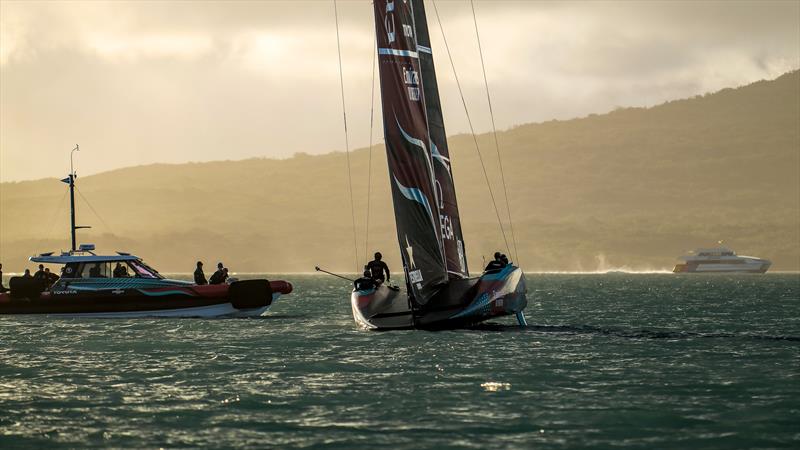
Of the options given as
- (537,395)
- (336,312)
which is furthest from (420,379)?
(336,312)

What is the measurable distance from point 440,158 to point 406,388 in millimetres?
14589

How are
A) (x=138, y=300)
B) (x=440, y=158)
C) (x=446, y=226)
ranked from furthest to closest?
(x=138, y=300) < (x=440, y=158) < (x=446, y=226)

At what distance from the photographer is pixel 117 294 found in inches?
1817

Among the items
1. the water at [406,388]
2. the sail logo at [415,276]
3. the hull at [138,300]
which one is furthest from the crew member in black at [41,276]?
the sail logo at [415,276]

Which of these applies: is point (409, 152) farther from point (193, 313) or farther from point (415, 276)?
point (193, 313)

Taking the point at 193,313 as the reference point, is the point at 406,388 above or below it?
below

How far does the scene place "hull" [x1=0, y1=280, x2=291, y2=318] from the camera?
4609 centimetres

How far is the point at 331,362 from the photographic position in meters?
28.2

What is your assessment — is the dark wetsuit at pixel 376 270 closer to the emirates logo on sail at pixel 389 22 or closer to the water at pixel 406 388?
the water at pixel 406 388

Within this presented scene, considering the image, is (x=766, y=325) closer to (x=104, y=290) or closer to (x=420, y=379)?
(x=420, y=379)

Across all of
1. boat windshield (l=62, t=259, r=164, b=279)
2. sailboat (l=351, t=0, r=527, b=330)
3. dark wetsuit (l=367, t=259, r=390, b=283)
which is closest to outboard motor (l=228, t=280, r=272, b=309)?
boat windshield (l=62, t=259, r=164, b=279)

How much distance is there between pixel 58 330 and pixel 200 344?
9727 millimetres

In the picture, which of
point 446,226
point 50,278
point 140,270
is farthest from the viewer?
point 50,278

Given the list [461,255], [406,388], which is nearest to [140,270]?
[461,255]
